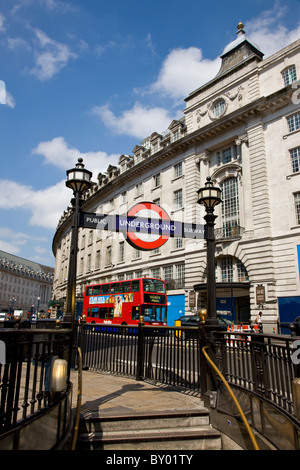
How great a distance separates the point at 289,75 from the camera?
86.9 ft

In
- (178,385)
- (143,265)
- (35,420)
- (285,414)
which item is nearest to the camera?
(35,420)

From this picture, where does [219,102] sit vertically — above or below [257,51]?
below

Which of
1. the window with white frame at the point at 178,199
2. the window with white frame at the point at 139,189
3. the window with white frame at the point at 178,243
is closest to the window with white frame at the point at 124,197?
the window with white frame at the point at 139,189

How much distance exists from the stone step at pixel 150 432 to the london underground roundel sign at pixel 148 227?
3.33 m

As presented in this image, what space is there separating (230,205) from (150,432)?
26.5 metres

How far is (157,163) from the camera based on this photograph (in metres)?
38.6

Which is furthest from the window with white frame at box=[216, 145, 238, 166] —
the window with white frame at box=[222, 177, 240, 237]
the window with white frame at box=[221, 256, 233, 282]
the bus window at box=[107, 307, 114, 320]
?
the bus window at box=[107, 307, 114, 320]

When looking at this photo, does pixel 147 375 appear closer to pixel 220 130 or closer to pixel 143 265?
pixel 220 130

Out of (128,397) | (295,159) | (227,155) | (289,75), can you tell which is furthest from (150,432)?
(227,155)

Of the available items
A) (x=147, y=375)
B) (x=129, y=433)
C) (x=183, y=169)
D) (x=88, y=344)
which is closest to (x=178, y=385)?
(x=147, y=375)

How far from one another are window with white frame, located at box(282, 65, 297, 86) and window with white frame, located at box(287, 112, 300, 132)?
2812 mm

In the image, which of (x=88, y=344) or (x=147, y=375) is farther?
(x=88, y=344)

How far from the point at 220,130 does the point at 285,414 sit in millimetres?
29820

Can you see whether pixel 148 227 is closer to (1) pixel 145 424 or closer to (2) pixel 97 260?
(1) pixel 145 424
